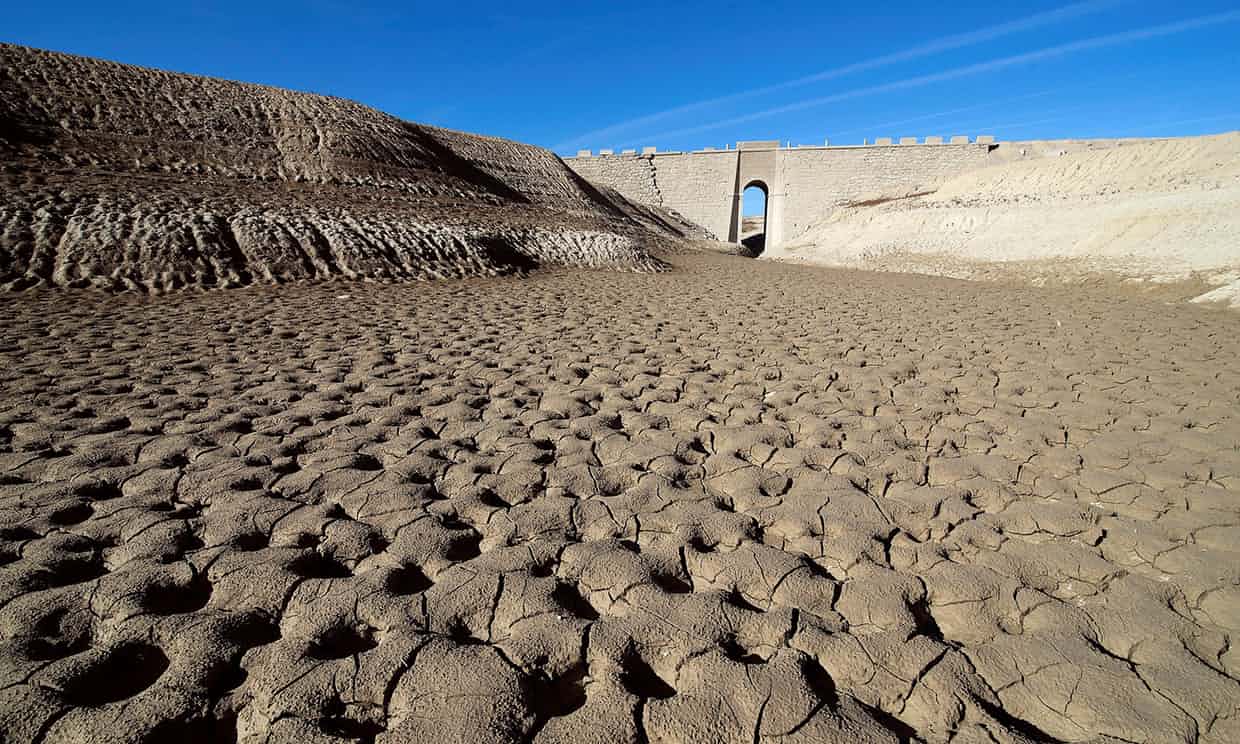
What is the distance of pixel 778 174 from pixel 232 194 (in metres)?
29.5

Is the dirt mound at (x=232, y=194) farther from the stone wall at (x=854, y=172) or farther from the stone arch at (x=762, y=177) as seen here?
the stone wall at (x=854, y=172)

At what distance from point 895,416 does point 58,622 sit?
393cm

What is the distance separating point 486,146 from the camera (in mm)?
22719

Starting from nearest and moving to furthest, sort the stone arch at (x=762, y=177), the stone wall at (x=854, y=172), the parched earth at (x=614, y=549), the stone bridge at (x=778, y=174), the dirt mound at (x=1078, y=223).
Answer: the parched earth at (x=614, y=549) → the dirt mound at (x=1078, y=223) → the stone wall at (x=854, y=172) → the stone bridge at (x=778, y=174) → the stone arch at (x=762, y=177)

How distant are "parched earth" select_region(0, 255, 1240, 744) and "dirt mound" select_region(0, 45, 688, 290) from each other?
12.8 ft

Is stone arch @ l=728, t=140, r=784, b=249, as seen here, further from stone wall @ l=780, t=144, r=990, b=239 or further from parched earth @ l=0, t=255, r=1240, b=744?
parched earth @ l=0, t=255, r=1240, b=744

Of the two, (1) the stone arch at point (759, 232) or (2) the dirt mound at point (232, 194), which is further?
(1) the stone arch at point (759, 232)

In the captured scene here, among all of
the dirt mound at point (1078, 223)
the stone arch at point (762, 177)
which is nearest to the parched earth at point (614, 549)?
the dirt mound at point (1078, 223)

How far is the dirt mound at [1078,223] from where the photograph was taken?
10258mm

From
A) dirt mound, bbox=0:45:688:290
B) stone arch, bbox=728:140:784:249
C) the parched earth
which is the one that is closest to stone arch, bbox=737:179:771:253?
stone arch, bbox=728:140:784:249

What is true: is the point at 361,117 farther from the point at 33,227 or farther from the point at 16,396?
the point at 16,396

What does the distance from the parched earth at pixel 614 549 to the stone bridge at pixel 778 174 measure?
28692mm

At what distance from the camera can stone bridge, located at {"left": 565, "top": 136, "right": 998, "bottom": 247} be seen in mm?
29906

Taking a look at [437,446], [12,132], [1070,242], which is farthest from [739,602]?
[12,132]
